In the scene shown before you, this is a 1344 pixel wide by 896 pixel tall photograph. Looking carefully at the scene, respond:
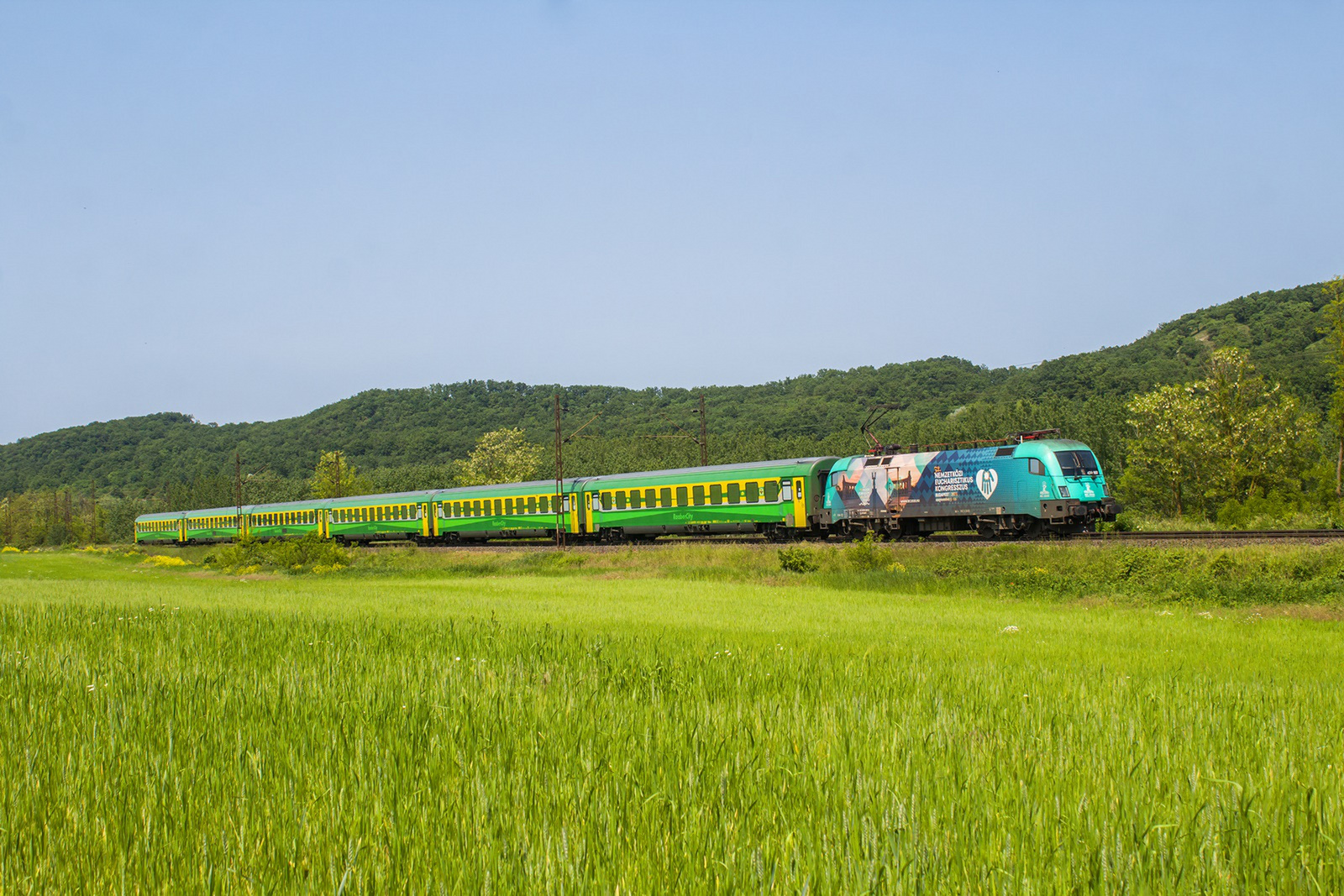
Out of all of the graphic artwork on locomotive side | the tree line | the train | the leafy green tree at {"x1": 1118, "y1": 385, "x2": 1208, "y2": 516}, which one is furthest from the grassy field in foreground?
the leafy green tree at {"x1": 1118, "y1": 385, "x2": 1208, "y2": 516}

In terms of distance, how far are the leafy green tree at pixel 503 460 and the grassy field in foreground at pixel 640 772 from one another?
9910 centimetres

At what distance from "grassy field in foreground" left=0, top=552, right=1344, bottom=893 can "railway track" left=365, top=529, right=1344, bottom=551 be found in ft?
64.2

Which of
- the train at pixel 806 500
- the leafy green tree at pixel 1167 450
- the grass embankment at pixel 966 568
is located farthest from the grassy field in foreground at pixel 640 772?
the leafy green tree at pixel 1167 450

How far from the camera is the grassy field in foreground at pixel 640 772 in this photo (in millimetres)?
2938

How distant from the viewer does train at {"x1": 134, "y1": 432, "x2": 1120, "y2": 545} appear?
1256 inches

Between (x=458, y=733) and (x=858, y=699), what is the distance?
245cm

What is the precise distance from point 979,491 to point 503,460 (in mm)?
82664

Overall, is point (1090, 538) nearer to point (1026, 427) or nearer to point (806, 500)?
point (806, 500)

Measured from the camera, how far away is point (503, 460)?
109375 mm

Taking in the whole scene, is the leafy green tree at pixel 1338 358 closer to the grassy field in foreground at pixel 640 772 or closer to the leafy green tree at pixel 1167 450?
the leafy green tree at pixel 1167 450

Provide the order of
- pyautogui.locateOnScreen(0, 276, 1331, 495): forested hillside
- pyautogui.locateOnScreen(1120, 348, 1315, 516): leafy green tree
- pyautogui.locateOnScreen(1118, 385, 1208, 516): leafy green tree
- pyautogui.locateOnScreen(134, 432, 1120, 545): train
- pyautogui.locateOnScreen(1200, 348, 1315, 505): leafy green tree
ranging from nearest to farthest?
pyautogui.locateOnScreen(134, 432, 1120, 545): train < pyautogui.locateOnScreen(1200, 348, 1315, 505): leafy green tree < pyautogui.locateOnScreen(1120, 348, 1315, 516): leafy green tree < pyautogui.locateOnScreen(1118, 385, 1208, 516): leafy green tree < pyautogui.locateOnScreen(0, 276, 1331, 495): forested hillside

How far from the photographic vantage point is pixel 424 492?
54.8 meters

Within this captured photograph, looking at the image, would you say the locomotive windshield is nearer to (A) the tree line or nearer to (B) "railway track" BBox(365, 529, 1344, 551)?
(B) "railway track" BBox(365, 529, 1344, 551)

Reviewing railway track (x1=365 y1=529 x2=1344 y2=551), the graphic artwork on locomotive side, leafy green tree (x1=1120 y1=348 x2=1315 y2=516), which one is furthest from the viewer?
leafy green tree (x1=1120 y1=348 x2=1315 y2=516)
